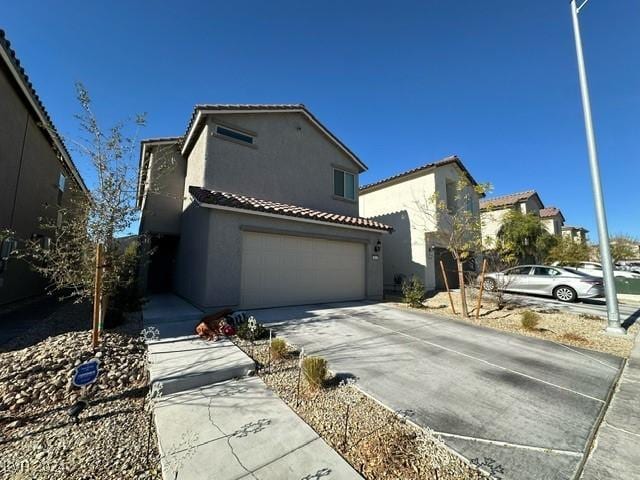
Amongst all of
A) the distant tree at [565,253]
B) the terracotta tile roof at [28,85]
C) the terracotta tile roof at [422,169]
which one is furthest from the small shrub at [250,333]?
the distant tree at [565,253]

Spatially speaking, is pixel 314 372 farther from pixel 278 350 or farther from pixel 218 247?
pixel 218 247

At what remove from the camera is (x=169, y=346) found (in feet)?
16.3

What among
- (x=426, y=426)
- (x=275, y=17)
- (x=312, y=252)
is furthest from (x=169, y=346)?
(x=275, y=17)

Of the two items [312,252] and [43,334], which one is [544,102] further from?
[43,334]

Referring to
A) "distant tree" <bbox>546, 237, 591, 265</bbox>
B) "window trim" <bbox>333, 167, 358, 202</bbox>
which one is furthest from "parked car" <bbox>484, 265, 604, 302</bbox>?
"distant tree" <bbox>546, 237, 591, 265</bbox>

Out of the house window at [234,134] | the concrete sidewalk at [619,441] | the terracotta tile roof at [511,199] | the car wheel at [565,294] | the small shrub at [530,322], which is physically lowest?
the concrete sidewalk at [619,441]

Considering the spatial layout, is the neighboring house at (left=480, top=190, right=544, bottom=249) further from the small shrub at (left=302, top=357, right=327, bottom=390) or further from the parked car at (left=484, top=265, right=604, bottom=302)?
the small shrub at (left=302, top=357, right=327, bottom=390)

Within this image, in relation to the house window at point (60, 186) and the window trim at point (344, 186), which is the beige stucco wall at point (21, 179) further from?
the window trim at point (344, 186)

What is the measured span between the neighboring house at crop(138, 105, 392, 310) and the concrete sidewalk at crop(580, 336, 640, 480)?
24.9 feet

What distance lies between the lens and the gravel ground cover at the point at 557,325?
19.6ft

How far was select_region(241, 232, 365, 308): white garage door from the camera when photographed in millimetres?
8594

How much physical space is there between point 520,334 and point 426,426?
5503mm

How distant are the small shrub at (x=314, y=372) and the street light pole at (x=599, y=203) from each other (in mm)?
8073

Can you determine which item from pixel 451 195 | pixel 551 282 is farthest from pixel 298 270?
pixel 551 282
